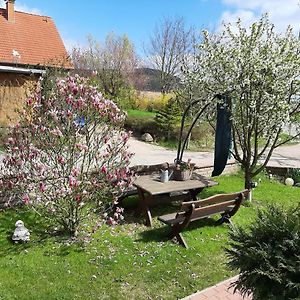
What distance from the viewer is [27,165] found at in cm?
551

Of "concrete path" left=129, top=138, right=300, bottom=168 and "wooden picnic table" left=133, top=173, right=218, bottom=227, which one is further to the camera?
"concrete path" left=129, top=138, right=300, bottom=168

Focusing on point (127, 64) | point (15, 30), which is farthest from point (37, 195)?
point (127, 64)

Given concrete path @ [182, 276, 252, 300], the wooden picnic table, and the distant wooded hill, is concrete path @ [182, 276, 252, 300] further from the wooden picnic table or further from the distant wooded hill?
the distant wooded hill

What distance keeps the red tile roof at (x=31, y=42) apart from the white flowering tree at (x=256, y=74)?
33.1 ft

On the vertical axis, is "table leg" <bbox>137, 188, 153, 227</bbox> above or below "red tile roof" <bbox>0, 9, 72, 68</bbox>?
below

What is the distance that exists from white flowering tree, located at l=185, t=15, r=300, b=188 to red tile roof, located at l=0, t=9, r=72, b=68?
1008 centimetres

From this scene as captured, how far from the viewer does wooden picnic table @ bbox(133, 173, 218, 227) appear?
6.36 metres

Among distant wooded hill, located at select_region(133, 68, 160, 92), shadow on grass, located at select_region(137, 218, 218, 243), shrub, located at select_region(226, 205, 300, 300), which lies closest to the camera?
shrub, located at select_region(226, 205, 300, 300)

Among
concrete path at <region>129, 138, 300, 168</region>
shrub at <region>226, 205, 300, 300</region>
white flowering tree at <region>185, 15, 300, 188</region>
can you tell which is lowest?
concrete path at <region>129, 138, 300, 168</region>

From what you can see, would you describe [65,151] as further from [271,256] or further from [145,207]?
[271,256]

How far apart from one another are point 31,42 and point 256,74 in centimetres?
1429

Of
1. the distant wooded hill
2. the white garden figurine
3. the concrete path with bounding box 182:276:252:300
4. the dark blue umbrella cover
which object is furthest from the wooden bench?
the distant wooded hill

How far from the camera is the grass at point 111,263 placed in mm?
4355

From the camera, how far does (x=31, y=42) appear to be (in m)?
18.0
